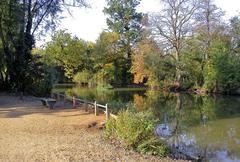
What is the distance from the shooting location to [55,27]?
2814cm

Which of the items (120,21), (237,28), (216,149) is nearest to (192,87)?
(237,28)

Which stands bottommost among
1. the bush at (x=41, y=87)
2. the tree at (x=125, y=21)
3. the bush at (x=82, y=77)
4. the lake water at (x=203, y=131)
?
the lake water at (x=203, y=131)

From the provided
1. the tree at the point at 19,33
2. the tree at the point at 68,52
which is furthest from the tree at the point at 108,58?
the tree at the point at 19,33

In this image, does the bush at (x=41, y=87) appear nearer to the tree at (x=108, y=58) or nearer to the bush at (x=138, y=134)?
the bush at (x=138, y=134)

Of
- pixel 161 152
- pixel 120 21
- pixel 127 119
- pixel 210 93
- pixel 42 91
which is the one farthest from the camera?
pixel 120 21

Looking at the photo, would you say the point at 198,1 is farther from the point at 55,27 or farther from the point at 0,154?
the point at 0,154

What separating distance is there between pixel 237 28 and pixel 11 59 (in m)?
24.6

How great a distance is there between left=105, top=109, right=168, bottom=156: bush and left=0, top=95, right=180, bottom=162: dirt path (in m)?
0.42

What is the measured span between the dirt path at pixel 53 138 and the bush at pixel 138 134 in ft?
1.37

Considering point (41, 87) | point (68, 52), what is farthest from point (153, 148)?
point (68, 52)

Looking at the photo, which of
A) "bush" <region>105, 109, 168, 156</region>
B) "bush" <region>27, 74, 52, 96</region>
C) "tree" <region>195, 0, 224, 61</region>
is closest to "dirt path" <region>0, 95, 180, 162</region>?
"bush" <region>105, 109, 168, 156</region>

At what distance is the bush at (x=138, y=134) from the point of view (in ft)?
33.6

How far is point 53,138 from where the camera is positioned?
11531 mm

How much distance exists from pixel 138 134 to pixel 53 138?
9.35 feet
